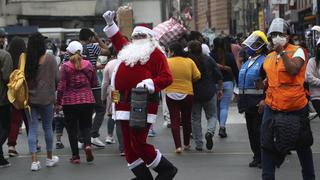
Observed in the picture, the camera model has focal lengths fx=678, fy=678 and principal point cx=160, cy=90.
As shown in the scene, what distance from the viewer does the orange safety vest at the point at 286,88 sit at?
6566 millimetres

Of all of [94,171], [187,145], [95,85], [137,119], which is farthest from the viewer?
[187,145]

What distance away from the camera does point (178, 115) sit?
10469mm

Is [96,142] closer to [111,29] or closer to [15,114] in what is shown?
[15,114]

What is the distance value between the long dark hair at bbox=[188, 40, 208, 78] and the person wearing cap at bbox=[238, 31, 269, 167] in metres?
1.79

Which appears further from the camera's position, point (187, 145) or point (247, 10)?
point (247, 10)

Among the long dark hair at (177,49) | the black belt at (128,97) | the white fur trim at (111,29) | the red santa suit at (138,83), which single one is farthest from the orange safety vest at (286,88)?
the long dark hair at (177,49)

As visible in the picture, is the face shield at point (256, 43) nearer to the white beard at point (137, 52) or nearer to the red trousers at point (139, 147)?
the white beard at point (137, 52)

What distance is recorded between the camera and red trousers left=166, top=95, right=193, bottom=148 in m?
10.4

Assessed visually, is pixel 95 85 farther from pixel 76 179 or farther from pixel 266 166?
pixel 266 166

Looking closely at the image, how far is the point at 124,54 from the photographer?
7059 millimetres

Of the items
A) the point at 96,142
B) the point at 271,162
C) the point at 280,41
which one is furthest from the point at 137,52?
the point at 96,142

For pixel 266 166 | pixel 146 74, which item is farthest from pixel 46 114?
pixel 266 166

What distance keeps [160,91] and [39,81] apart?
2331 millimetres

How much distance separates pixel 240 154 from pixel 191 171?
5.01 ft
